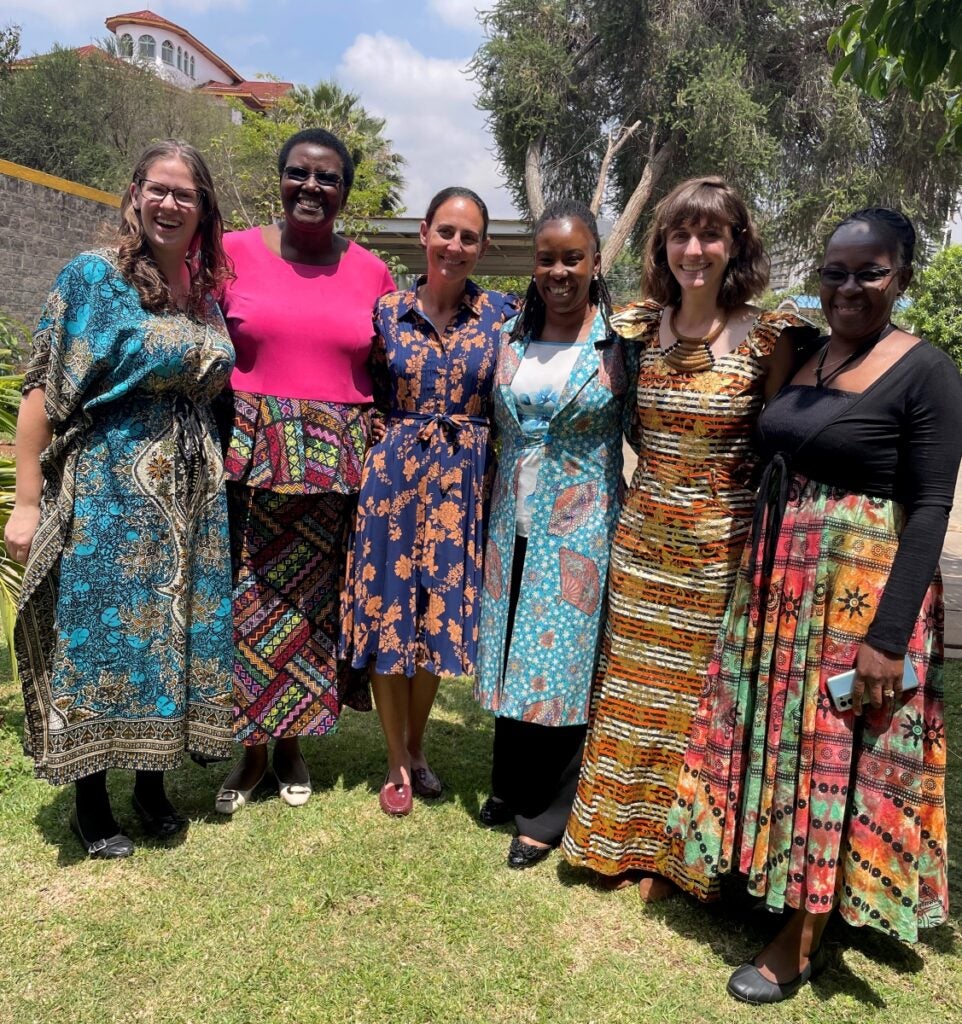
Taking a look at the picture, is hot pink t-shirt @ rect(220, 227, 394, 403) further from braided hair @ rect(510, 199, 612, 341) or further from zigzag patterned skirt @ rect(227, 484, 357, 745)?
braided hair @ rect(510, 199, 612, 341)

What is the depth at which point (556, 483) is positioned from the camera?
2842 mm

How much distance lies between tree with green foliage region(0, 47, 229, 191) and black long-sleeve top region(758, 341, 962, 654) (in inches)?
1086

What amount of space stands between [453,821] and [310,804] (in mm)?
571

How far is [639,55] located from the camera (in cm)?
1772

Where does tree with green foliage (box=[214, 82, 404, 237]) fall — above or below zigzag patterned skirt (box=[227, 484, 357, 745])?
above

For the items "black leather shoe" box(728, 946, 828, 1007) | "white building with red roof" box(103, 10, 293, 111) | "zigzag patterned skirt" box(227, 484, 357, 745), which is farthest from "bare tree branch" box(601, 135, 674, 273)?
"white building with red roof" box(103, 10, 293, 111)

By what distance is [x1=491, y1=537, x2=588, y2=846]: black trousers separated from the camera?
3012 mm

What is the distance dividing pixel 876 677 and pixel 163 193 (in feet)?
8.12

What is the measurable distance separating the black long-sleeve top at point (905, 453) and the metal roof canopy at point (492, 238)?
31.2ft

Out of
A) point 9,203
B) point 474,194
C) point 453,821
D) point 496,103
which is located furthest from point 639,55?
point 453,821

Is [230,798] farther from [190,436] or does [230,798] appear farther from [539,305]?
[539,305]

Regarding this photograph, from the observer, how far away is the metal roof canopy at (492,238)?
12.3m

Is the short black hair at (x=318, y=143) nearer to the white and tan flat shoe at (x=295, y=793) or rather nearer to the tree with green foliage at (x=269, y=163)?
the white and tan flat shoe at (x=295, y=793)

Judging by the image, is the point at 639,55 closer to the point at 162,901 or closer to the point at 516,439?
the point at 516,439
